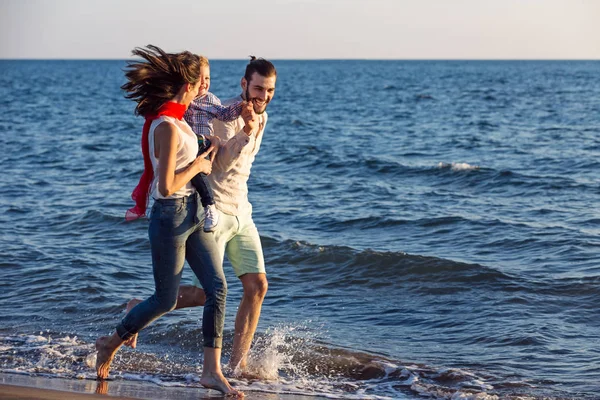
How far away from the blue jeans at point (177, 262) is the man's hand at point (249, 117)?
0.55 metres

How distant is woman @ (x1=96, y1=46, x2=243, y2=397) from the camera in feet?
14.9

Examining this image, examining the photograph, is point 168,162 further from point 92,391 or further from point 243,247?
point 92,391

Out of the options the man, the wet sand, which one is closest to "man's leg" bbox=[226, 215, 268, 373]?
the man

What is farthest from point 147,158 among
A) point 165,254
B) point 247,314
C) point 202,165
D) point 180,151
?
point 247,314

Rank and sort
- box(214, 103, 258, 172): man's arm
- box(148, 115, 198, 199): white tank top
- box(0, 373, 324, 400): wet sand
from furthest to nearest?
box(214, 103, 258, 172): man's arm < box(0, 373, 324, 400): wet sand < box(148, 115, 198, 199): white tank top

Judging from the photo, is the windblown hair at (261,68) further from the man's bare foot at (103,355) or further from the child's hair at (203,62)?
the man's bare foot at (103,355)

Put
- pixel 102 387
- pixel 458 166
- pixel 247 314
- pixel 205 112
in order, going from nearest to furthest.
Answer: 1. pixel 205 112
2. pixel 102 387
3. pixel 247 314
4. pixel 458 166

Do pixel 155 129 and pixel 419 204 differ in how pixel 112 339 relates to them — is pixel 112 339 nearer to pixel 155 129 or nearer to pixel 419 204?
pixel 155 129

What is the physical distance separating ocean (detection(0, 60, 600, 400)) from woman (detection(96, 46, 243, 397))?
1064 millimetres

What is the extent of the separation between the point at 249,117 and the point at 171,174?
70 cm

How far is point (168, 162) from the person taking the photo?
14.6ft

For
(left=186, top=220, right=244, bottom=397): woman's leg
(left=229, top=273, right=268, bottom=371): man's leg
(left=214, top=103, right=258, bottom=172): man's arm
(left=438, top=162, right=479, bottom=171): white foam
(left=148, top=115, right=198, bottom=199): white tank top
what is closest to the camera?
(left=148, top=115, right=198, bottom=199): white tank top

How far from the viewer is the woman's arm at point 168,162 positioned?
176 inches

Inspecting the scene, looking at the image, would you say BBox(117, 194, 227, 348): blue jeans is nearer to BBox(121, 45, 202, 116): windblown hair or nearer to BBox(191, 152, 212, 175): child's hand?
BBox(191, 152, 212, 175): child's hand
